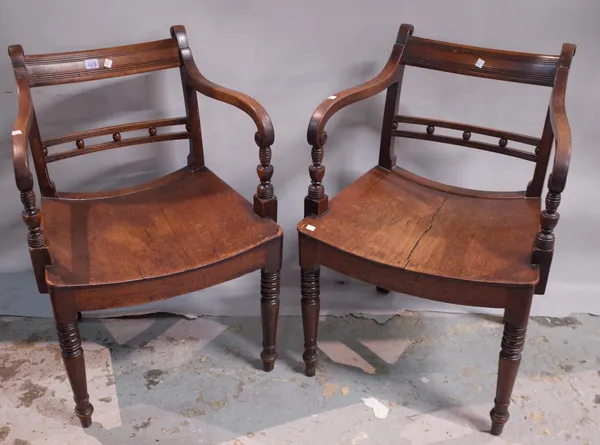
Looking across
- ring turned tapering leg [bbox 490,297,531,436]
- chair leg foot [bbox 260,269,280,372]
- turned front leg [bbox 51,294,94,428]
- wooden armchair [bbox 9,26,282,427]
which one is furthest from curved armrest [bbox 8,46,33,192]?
ring turned tapering leg [bbox 490,297,531,436]

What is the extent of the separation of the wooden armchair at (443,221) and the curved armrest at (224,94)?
4.5 inches

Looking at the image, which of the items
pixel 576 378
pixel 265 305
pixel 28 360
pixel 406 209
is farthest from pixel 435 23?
pixel 28 360

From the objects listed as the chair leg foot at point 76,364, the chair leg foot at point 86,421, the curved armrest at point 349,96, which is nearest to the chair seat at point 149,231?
the chair leg foot at point 76,364

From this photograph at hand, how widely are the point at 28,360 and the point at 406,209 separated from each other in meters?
1.23

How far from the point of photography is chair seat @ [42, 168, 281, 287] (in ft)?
5.01

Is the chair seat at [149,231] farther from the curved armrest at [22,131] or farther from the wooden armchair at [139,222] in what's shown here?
the curved armrest at [22,131]

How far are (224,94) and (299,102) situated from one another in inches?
17.3

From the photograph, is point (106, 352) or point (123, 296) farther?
point (106, 352)

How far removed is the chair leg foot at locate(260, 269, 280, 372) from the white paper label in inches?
28.3

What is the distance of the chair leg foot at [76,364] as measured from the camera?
61.4 inches

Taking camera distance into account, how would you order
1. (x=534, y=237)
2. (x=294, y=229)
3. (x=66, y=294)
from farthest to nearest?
1. (x=294, y=229)
2. (x=534, y=237)
3. (x=66, y=294)

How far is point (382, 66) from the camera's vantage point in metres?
2.00

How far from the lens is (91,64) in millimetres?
1751

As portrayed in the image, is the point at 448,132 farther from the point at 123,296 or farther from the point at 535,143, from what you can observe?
the point at 123,296
